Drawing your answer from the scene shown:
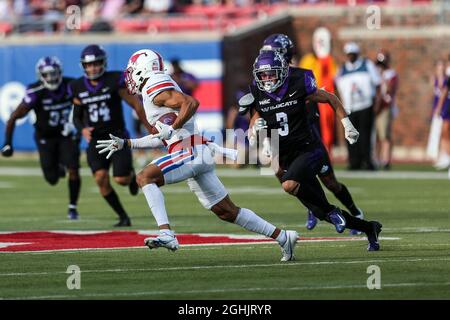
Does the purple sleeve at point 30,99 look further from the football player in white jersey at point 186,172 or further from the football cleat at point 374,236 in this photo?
the football cleat at point 374,236

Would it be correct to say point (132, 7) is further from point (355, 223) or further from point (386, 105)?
point (355, 223)

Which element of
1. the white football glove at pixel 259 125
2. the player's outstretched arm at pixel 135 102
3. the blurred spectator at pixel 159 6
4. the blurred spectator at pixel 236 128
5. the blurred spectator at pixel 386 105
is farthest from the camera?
the blurred spectator at pixel 159 6

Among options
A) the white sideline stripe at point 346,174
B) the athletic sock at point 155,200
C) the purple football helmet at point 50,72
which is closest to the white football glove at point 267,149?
the athletic sock at point 155,200

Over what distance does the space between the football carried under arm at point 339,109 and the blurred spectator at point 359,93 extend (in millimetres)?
10812

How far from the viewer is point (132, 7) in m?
28.8

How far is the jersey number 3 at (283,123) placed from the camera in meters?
11.0

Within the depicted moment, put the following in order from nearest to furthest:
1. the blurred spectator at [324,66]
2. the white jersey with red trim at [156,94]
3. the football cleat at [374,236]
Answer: the white jersey with red trim at [156,94] → the football cleat at [374,236] → the blurred spectator at [324,66]

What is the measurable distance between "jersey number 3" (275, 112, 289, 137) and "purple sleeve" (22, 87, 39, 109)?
5.12 m

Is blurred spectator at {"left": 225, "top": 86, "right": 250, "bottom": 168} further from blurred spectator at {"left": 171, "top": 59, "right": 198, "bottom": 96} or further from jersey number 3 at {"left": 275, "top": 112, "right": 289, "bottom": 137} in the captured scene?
jersey number 3 at {"left": 275, "top": 112, "right": 289, "bottom": 137}

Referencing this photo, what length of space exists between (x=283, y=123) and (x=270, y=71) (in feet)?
1.84

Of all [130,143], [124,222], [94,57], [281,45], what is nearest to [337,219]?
[130,143]

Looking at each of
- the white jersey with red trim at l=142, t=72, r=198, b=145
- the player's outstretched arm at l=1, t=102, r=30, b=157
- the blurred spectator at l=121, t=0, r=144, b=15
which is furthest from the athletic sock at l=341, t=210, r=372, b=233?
the blurred spectator at l=121, t=0, r=144, b=15
